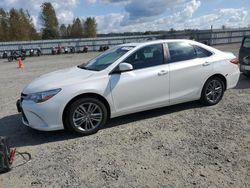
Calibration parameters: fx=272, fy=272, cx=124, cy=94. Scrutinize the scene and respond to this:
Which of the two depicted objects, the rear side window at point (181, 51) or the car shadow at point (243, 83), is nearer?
the rear side window at point (181, 51)

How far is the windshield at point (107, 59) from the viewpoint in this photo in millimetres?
5449

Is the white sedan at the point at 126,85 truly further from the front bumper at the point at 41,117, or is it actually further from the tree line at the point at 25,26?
the tree line at the point at 25,26

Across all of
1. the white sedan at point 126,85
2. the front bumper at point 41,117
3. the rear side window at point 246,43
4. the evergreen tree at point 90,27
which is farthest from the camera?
the evergreen tree at point 90,27

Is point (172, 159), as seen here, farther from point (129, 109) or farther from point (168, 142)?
point (129, 109)

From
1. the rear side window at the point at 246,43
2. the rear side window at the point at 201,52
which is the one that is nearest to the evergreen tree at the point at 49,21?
the rear side window at the point at 246,43

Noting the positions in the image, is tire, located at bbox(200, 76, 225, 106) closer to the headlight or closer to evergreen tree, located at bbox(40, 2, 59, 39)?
the headlight

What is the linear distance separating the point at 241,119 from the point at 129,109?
7.43 ft

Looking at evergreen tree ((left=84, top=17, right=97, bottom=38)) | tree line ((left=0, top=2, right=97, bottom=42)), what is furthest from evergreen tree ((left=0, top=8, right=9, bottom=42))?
evergreen tree ((left=84, top=17, right=97, bottom=38))

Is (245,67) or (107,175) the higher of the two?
(245,67)

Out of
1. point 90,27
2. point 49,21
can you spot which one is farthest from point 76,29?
point 49,21

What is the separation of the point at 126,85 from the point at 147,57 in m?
0.83

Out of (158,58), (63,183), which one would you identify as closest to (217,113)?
(158,58)

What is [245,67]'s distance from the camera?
9.16m

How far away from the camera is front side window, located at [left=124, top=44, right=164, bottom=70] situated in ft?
17.8
